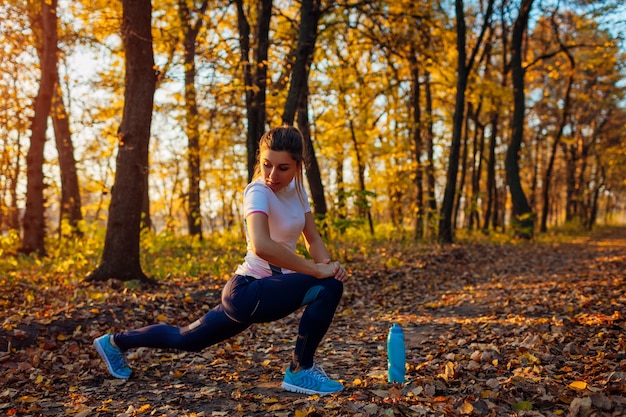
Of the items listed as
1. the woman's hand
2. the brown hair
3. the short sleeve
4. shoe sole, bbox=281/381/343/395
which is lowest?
shoe sole, bbox=281/381/343/395

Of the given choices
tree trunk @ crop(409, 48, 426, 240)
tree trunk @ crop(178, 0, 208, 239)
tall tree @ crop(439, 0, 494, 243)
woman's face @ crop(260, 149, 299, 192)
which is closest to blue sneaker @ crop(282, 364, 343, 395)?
woman's face @ crop(260, 149, 299, 192)

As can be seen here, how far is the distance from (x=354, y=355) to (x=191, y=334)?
6.47 ft

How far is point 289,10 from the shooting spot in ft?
49.8

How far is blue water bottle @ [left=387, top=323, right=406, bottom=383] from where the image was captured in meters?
3.77

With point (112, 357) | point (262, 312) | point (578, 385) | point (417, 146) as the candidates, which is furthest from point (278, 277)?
point (417, 146)

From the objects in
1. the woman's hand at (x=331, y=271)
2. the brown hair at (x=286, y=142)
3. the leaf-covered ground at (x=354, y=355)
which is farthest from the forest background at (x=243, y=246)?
the brown hair at (x=286, y=142)

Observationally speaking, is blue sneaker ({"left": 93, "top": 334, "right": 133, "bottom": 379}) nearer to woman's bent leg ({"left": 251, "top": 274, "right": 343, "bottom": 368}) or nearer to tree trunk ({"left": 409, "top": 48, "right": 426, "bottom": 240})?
woman's bent leg ({"left": 251, "top": 274, "right": 343, "bottom": 368})

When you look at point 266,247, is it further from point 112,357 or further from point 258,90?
point 258,90

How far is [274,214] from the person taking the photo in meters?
3.46

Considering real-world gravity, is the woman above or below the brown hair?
below

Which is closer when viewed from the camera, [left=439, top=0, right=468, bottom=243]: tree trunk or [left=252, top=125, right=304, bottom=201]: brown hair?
[left=252, top=125, right=304, bottom=201]: brown hair

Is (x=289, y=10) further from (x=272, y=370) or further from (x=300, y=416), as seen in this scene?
(x=300, y=416)

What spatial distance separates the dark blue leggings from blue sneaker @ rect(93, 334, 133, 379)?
0.76 ft

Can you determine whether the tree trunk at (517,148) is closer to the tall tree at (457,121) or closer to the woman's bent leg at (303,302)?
the tall tree at (457,121)
